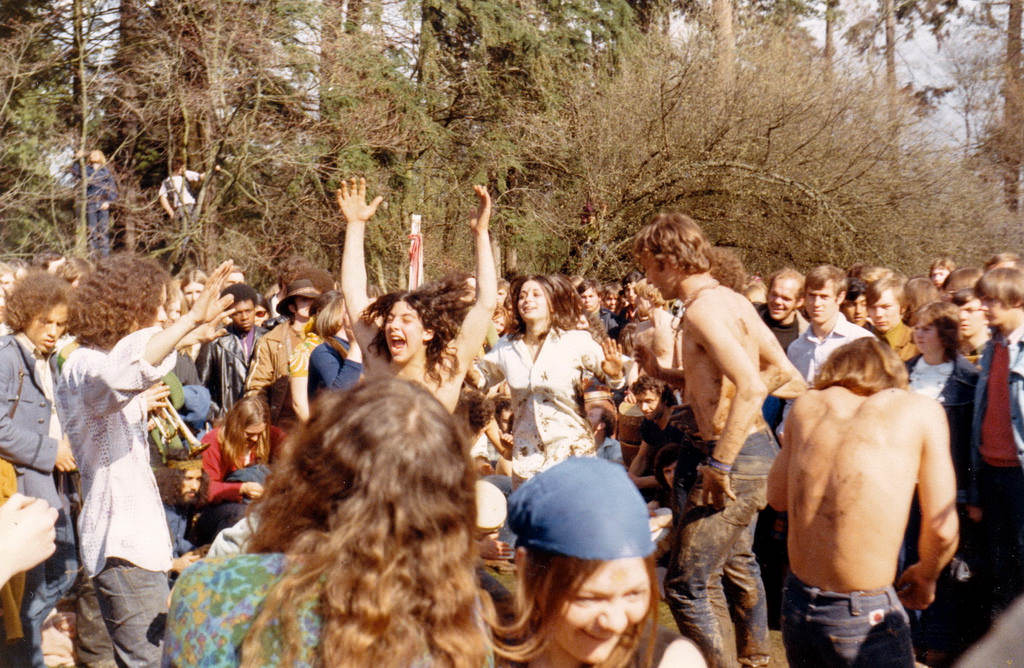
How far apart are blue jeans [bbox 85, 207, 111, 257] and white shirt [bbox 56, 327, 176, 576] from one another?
9.14 meters

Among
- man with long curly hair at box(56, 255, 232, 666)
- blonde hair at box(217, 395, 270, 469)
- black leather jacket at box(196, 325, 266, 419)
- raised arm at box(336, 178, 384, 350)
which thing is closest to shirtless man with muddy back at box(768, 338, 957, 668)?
raised arm at box(336, 178, 384, 350)

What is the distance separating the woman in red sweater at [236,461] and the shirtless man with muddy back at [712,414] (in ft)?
8.40

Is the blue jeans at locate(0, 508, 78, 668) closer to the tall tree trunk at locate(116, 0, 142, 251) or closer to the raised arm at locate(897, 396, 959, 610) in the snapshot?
the raised arm at locate(897, 396, 959, 610)

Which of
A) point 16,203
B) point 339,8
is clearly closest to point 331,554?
point 16,203

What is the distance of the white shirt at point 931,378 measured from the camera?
5172 mm

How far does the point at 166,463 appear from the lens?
6230 mm

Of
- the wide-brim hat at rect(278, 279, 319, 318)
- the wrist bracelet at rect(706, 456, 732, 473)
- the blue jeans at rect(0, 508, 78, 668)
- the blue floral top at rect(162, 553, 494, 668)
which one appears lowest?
the blue jeans at rect(0, 508, 78, 668)

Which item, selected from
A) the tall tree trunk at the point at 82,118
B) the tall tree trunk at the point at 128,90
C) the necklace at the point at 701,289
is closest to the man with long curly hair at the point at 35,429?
the necklace at the point at 701,289

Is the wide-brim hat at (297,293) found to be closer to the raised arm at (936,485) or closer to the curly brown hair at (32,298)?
the curly brown hair at (32,298)

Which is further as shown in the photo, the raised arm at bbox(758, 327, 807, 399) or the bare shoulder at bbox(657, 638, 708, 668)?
the raised arm at bbox(758, 327, 807, 399)

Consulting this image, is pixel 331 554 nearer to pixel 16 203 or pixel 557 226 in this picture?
pixel 16 203

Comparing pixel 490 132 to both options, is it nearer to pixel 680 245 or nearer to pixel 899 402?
pixel 680 245

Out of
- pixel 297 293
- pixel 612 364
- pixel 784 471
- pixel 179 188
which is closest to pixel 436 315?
pixel 784 471

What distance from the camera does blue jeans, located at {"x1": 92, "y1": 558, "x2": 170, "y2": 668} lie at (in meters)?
3.66
